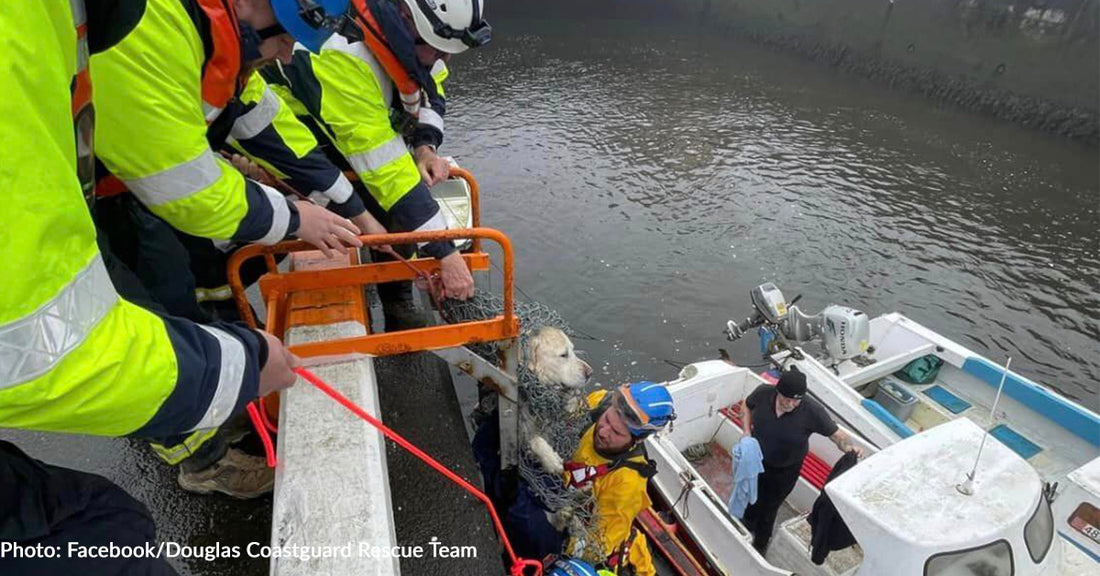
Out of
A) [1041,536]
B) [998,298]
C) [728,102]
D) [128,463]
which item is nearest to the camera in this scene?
[128,463]

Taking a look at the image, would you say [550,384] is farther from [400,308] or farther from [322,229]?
[400,308]

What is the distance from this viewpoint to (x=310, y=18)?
2.40m

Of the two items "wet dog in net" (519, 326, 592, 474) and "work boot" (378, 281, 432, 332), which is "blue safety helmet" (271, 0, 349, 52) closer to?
"wet dog in net" (519, 326, 592, 474)

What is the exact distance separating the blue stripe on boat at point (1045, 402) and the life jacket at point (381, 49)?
6992 millimetres

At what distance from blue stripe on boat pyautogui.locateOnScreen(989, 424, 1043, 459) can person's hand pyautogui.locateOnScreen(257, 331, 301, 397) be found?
7537mm

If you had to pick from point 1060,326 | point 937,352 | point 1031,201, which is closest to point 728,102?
point 1031,201

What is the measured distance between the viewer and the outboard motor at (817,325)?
6988 millimetres

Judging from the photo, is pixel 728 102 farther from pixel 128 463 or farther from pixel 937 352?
pixel 128 463

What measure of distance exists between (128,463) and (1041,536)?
19.1ft

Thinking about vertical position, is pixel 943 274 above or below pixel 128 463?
below

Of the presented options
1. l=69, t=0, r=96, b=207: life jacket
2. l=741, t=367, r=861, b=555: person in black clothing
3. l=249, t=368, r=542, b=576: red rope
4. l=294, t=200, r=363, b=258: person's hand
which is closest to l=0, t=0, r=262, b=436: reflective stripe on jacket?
l=69, t=0, r=96, b=207: life jacket

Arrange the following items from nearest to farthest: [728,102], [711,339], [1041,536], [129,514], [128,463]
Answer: [129,514]
[128,463]
[1041,536]
[711,339]
[728,102]

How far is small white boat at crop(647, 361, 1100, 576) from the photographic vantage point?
388 centimetres

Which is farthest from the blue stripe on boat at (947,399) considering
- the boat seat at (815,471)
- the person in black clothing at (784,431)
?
the person in black clothing at (784,431)
